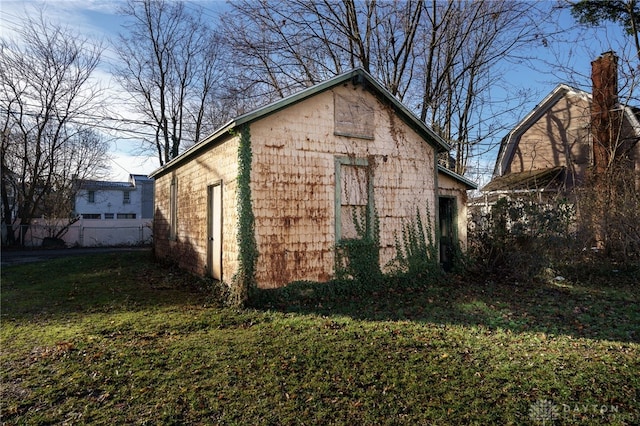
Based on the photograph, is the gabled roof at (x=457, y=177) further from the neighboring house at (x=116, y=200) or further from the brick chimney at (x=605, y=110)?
the neighboring house at (x=116, y=200)

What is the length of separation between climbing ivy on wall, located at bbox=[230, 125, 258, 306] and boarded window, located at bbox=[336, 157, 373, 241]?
203 centimetres

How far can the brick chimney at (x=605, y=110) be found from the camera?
12.8 meters

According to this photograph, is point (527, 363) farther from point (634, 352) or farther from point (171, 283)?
point (171, 283)

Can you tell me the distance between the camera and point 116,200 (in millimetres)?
37938

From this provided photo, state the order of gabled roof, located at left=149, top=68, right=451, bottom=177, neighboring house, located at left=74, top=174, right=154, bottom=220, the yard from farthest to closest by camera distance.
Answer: neighboring house, located at left=74, top=174, right=154, bottom=220, gabled roof, located at left=149, top=68, right=451, bottom=177, the yard

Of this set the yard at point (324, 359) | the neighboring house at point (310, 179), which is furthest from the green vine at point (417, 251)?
the yard at point (324, 359)

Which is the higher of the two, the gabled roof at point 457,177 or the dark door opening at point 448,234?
the gabled roof at point 457,177

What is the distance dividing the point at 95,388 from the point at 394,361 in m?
3.31

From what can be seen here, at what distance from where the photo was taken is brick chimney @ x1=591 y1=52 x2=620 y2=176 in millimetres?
12844

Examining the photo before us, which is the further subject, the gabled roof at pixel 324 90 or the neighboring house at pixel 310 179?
the neighboring house at pixel 310 179

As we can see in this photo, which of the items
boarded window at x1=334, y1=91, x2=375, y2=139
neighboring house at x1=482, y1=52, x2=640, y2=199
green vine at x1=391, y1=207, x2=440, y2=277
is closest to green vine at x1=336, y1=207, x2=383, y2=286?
green vine at x1=391, y1=207, x2=440, y2=277

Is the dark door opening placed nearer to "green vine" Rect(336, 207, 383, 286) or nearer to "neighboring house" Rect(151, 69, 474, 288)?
"neighboring house" Rect(151, 69, 474, 288)

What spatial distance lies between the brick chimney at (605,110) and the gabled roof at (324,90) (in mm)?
7163

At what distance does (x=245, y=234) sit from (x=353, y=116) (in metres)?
3.79
